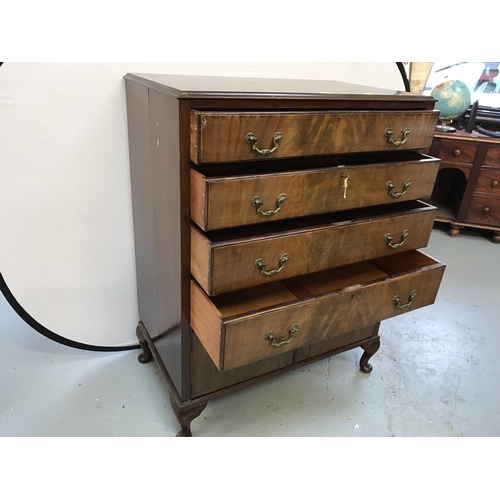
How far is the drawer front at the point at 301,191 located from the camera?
0.84 meters

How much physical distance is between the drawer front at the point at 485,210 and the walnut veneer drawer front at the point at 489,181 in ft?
0.13

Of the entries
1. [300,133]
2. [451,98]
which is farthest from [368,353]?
[451,98]

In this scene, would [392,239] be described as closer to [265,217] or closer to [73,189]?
[265,217]

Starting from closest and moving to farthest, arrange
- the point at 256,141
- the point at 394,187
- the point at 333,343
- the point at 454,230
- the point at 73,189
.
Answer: the point at 256,141 → the point at 394,187 → the point at 73,189 → the point at 333,343 → the point at 454,230

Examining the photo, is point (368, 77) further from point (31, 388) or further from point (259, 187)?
point (31, 388)

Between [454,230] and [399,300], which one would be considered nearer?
[399,300]

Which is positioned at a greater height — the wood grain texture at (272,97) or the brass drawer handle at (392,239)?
the wood grain texture at (272,97)

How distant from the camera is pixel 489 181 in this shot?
2.35m

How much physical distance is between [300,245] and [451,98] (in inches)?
75.8

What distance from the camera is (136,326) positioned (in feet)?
4.82

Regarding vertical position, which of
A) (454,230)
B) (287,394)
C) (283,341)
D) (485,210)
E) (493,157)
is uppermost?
(493,157)

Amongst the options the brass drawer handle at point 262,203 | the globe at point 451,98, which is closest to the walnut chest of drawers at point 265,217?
the brass drawer handle at point 262,203

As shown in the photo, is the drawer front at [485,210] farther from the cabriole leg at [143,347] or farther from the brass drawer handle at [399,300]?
the cabriole leg at [143,347]

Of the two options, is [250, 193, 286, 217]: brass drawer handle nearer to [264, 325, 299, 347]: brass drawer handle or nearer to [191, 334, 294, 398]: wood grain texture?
[264, 325, 299, 347]: brass drawer handle
